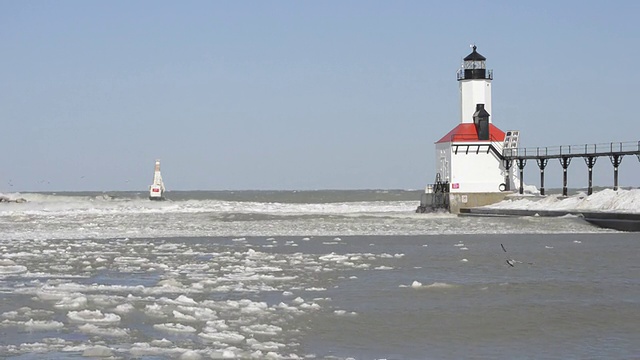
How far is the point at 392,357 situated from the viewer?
30.7ft

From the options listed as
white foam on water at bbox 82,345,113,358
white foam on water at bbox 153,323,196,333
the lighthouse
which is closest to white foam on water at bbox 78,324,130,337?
white foam on water at bbox 153,323,196,333

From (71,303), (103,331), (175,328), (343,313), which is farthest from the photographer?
(71,303)

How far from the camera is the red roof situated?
45.6 meters

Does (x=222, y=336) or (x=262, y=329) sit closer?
(x=222, y=336)

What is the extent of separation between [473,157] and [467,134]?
1.25m

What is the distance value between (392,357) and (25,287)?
706cm

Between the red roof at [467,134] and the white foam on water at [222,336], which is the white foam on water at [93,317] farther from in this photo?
the red roof at [467,134]

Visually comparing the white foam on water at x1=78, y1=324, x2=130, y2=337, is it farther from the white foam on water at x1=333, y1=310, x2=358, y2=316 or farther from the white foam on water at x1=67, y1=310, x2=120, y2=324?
the white foam on water at x1=333, y1=310, x2=358, y2=316

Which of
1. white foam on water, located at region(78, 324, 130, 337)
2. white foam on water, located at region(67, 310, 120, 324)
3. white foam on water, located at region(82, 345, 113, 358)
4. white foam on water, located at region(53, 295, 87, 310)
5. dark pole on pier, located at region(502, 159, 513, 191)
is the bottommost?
white foam on water, located at region(82, 345, 113, 358)

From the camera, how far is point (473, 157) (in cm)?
4559

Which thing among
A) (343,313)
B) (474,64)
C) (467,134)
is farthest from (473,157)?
(343,313)

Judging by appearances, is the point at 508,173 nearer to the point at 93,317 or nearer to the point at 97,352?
the point at 93,317

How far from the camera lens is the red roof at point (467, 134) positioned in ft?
150

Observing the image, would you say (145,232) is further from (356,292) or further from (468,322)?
(468,322)
